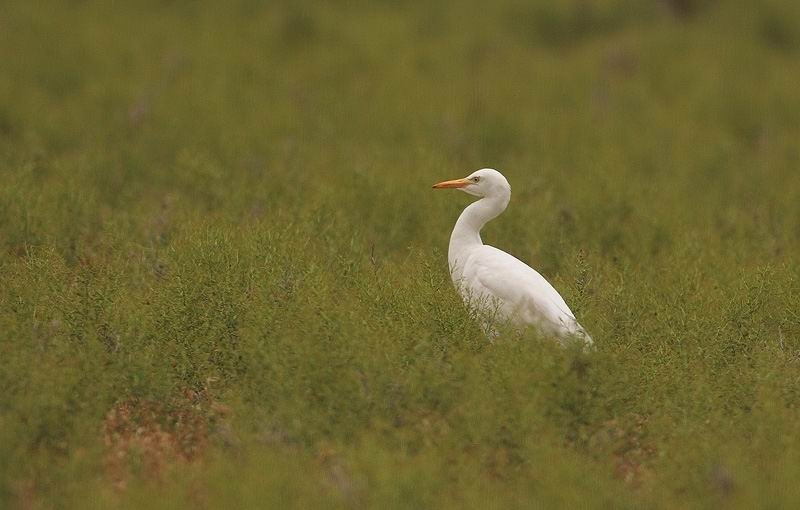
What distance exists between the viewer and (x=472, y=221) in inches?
235

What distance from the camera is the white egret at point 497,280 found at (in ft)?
16.6

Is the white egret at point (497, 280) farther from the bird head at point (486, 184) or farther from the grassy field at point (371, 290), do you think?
the grassy field at point (371, 290)

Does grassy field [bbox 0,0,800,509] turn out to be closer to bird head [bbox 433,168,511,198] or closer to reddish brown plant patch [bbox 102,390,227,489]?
reddish brown plant patch [bbox 102,390,227,489]

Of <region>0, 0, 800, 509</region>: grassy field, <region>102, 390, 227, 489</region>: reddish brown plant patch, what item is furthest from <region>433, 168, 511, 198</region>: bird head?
<region>102, 390, 227, 489</region>: reddish brown plant patch

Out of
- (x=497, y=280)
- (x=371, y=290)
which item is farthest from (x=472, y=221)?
(x=371, y=290)

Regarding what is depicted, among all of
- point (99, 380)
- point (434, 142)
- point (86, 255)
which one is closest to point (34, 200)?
point (86, 255)

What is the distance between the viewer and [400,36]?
45.8 feet

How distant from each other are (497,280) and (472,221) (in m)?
0.64

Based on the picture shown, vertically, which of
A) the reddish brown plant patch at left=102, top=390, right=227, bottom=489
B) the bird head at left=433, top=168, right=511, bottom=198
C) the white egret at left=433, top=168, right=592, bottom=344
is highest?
the bird head at left=433, top=168, right=511, bottom=198

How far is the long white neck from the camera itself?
5.92 metres

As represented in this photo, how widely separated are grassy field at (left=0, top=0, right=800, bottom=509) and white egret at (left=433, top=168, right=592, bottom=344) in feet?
0.50

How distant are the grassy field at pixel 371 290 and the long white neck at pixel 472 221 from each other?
381 millimetres

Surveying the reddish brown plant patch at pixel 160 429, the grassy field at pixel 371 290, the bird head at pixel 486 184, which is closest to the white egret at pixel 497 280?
the bird head at pixel 486 184

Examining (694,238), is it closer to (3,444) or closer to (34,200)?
(34,200)
